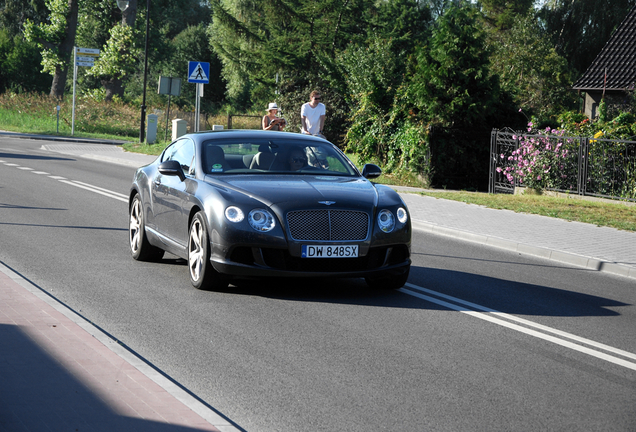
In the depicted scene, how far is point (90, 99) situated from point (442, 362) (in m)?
52.7

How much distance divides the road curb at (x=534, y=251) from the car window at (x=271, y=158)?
3.59 metres

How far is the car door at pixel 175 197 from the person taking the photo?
8.40 meters

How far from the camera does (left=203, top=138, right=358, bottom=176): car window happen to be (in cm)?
861

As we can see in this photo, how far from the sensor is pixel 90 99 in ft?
Result: 181

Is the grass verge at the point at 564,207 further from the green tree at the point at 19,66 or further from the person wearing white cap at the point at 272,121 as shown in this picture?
the green tree at the point at 19,66

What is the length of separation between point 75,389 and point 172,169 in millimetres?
4201

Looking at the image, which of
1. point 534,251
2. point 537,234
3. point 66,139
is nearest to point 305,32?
point 66,139

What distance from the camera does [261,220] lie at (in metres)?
7.46

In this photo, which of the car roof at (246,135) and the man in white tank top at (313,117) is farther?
the man in white tank top at (313,117)

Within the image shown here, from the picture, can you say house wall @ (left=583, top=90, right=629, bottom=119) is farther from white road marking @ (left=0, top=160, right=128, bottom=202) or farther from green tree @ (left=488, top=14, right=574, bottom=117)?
white road marking @ (left=0, top=160, right=128, bottom=202)

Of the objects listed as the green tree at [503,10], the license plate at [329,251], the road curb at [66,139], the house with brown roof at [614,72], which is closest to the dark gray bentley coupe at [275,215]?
the license plate at [329,251]

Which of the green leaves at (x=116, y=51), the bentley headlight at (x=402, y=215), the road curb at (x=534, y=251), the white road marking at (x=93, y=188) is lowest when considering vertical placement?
the road curb at (x=534, y=251)

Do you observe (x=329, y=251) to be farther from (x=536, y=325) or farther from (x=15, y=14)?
(x=15, y=14)

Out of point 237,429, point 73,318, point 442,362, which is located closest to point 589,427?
point 442,362
